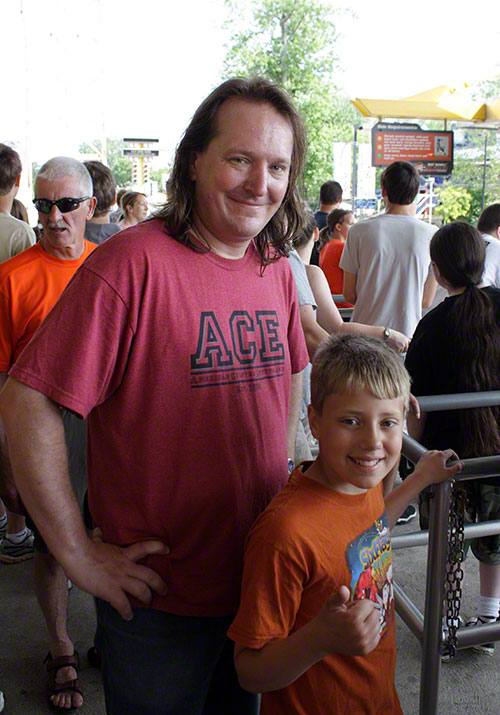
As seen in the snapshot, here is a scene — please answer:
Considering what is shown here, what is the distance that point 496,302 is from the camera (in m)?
2.48

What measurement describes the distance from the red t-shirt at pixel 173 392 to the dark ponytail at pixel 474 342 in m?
1.25

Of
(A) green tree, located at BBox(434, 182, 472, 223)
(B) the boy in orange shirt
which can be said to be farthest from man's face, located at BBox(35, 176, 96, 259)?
(A) green tree, located at BBox(434, 182, 472, 223)

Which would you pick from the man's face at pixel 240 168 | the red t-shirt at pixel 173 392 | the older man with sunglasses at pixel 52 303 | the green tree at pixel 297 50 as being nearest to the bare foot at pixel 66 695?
the older man with sunglasses at pixel 52 303

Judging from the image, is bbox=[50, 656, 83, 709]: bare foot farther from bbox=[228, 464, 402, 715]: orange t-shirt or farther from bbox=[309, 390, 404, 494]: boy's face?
bbox=[309, 390, 404, 494]: boy's face

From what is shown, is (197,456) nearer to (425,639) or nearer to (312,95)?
(425,639)

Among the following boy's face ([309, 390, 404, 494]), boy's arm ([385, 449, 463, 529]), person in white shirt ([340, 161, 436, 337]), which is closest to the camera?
boy's face ([309, 390, 404, 494])

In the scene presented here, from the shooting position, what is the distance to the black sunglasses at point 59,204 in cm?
249

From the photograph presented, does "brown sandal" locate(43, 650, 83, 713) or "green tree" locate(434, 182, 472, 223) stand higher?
"green tree" locate(434, 182, 472, 223)

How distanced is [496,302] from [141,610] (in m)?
1.81

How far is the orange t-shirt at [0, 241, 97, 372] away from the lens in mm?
2338

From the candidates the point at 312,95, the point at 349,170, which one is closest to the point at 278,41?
the point at 312,95

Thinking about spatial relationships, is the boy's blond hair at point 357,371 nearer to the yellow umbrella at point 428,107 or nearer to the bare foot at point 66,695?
the bare foot at point 66,695

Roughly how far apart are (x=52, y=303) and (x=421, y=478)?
145 cm

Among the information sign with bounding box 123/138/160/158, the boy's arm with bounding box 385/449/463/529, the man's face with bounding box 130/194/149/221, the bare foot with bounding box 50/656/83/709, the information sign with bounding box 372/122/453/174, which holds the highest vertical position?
the information sign with bounding box 123/138/160/158
